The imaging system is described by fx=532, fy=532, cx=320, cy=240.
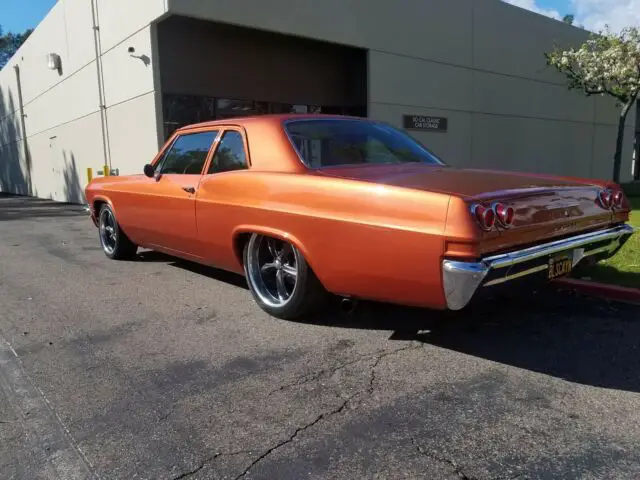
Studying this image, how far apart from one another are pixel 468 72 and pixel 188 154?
1339cm

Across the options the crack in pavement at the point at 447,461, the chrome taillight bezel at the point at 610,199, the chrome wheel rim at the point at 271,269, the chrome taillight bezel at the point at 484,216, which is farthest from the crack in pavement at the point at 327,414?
the chrome taillight bezel at the point at 610,199

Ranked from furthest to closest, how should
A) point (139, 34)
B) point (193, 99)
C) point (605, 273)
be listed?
1. point (193, 99)
2. point (139, 34)
3. point (605, 273)

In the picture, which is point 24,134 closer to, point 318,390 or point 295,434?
point 318,390

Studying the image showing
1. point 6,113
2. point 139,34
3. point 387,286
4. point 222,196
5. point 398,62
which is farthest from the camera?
point 6,113

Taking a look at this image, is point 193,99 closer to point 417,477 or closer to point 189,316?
point 189,316

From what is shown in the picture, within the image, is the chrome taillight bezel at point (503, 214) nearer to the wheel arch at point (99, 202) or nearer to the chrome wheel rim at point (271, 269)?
the chrome wheel rim at point (271, 269)

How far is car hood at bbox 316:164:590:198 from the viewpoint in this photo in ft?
10.4

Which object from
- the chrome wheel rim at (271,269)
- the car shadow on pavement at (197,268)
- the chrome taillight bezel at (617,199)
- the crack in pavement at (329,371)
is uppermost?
the chrome taillight bezel at (617,199)

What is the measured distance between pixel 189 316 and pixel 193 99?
995cm

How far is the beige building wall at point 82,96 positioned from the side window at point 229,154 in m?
7.20

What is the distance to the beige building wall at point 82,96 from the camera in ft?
39.0

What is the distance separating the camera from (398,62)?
14508 millimetres

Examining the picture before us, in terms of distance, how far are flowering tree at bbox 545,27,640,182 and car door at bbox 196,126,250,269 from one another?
16.7 m

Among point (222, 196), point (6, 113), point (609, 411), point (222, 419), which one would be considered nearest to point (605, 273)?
point (609, 411)
